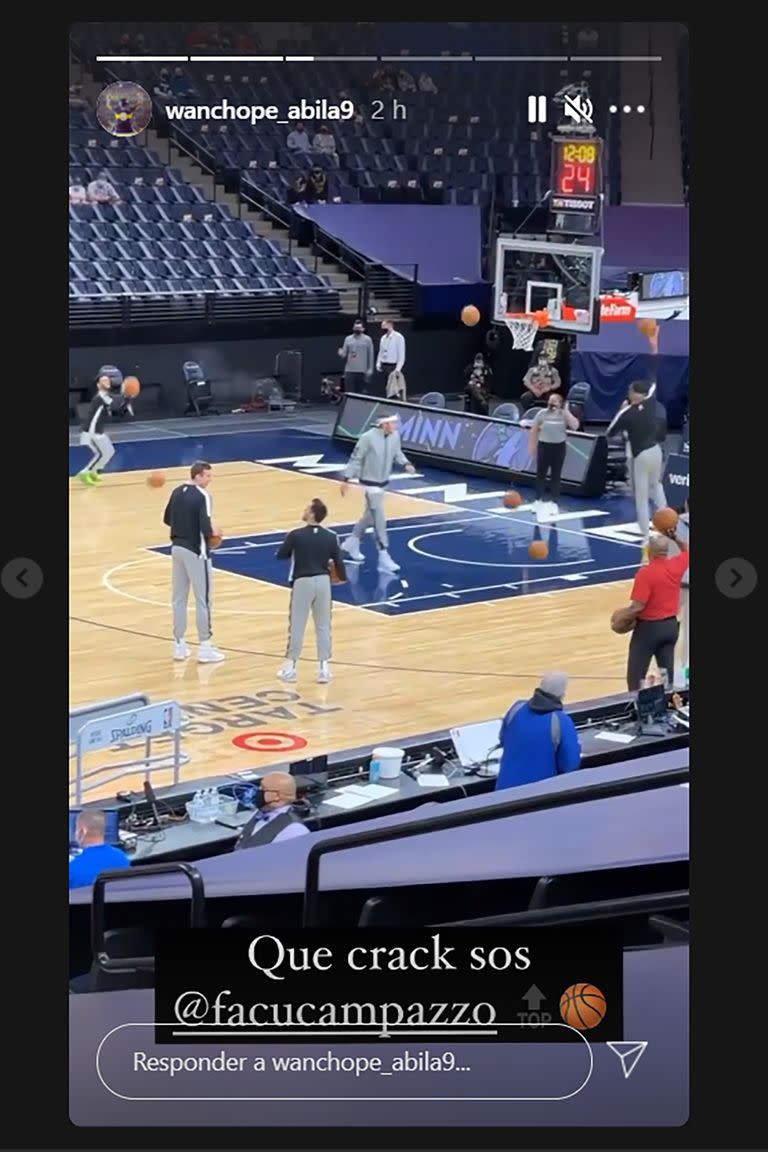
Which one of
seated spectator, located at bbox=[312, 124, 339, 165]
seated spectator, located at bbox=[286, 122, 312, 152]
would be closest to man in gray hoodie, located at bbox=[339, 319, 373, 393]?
seated spectator, located at bbox=[312, 124, 339, 165]

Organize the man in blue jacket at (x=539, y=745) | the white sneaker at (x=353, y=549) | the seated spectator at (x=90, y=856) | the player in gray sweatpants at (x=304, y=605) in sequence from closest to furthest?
the seated spectator at (x=90, y=856) → the man in blue jacket at (x=539, y=745) → the player in gray sweatpants at (x=304, y=605) → the white sneaker at (x=353, y=549)

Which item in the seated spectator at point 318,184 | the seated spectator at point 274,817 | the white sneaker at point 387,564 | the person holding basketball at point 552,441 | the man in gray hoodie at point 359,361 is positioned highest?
the man in gray hoodie at point 359,361

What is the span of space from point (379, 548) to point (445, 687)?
431 cm

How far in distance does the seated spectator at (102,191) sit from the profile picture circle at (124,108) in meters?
0.25

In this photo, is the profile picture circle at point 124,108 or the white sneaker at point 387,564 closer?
the profile picture circle at point 124,108

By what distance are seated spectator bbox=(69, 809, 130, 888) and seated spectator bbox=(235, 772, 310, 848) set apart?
86 centimetres

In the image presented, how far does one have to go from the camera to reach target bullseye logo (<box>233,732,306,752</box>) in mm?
13844

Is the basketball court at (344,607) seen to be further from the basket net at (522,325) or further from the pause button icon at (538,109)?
the pause button icon at (538,109)

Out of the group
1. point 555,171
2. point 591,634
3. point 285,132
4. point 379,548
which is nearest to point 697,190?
point 285,132

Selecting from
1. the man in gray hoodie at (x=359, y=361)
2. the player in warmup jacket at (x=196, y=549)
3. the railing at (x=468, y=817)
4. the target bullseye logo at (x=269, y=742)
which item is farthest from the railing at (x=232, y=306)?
the railing at (x=468, y=817)

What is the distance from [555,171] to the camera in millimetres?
5961

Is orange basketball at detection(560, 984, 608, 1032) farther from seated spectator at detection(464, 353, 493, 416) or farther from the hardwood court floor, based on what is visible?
seated spectator at detection(464, 353, 493, 416)

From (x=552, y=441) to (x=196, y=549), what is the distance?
17.9ft

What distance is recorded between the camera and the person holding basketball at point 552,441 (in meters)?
19.8
